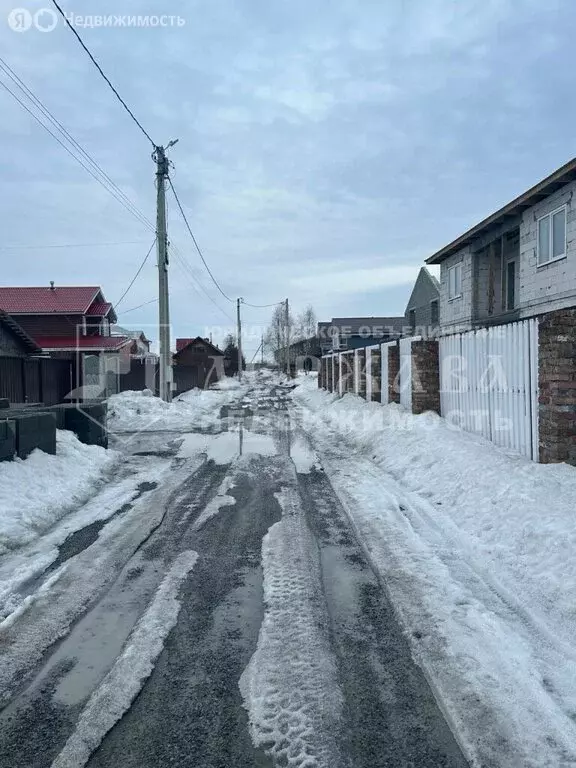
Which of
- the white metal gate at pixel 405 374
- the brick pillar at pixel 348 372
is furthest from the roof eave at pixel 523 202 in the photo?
the brick pillar at pixel 348 372

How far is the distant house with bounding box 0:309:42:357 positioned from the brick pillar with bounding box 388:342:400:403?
14224 mm

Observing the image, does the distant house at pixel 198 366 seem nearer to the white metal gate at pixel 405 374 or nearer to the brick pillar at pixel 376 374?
the brick pillar at pixel 376 374

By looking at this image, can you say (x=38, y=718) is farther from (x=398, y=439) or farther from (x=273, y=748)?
(x=398, y=439)

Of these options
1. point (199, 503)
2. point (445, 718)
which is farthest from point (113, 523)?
point (445, 718)

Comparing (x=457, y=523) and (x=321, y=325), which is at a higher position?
(x=321, y=325)

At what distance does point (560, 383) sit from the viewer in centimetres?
636

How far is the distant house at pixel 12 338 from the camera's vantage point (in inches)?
826

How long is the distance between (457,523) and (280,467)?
13.8 feet

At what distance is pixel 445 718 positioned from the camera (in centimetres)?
276

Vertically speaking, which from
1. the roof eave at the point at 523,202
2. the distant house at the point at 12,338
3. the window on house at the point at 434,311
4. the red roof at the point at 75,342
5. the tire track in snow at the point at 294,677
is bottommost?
the tire track in snow at the point at 294,677

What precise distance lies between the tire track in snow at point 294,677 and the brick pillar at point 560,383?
11.6 ft

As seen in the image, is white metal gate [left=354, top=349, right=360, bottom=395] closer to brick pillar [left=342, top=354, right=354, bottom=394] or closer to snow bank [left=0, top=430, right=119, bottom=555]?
brick pillar [left=342, top=354, right=354, bottom=394]

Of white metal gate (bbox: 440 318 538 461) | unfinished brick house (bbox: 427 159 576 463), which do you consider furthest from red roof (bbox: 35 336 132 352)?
white metal gate (bbox: 440 318 538 461)

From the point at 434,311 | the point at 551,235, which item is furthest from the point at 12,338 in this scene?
the point at 434,311
